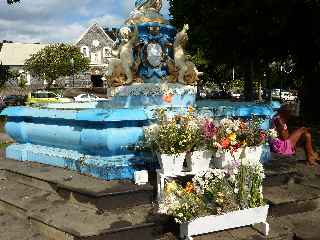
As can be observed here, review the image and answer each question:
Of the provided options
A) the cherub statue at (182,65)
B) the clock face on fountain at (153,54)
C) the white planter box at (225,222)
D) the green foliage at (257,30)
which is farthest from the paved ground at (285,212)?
the green foliage at (257,30)

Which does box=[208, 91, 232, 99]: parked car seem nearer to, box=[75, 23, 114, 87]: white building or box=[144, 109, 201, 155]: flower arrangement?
box=[75, 23, 114, 87]: white building

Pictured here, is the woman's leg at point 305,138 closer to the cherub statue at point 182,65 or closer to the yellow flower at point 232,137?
the cherub statue at point 182,65

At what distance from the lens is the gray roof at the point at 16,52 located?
6800 centimetres

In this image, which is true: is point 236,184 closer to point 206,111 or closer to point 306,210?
point 306,210

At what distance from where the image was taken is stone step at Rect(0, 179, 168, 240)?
5.83 meters

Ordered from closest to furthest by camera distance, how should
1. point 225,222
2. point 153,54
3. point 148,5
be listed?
1. point 225,222
2. point 153,54
3. point 148,5

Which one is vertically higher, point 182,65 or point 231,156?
point 182,65

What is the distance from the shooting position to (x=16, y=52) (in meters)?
69.9

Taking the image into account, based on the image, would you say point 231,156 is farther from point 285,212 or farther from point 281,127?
point 281,127

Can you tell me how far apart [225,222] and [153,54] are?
15.3 ft

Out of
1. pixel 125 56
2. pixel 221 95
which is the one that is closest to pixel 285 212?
pixel 125 56

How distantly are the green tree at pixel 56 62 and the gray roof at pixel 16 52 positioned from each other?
715 cm

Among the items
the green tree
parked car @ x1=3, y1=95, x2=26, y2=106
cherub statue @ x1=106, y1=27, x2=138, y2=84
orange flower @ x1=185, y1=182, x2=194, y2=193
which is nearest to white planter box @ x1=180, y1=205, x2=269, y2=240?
orange flower @ x1=185, y1=182, x2=194, y2=193

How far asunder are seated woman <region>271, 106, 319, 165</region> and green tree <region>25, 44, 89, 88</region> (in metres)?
50.5
